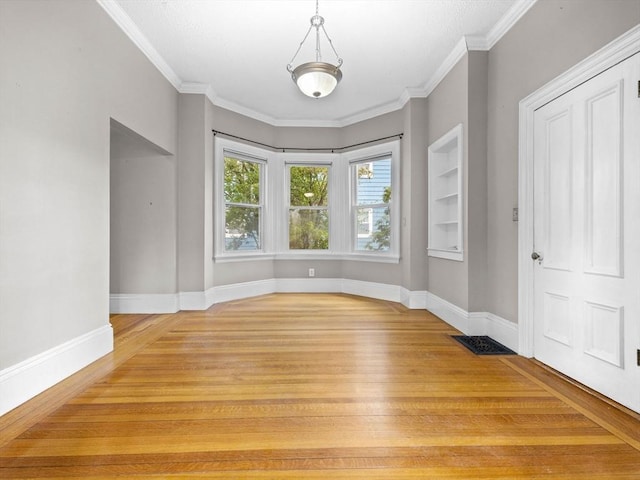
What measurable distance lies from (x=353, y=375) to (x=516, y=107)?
2524 mm

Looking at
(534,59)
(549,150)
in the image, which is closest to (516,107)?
(534,59)

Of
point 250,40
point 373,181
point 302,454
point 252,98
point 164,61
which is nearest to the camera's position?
point 302,454

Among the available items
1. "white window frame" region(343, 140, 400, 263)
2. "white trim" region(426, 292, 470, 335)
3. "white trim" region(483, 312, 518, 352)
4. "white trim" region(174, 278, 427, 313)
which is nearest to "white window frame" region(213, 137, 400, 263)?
"white window frame" region(343, 140, 400, 263)

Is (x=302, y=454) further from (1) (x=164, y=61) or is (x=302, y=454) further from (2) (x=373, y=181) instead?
(2) (x=373, y=181)

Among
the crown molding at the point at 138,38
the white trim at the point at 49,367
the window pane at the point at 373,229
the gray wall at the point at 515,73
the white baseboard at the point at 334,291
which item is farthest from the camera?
the window pane at the point at 373,229

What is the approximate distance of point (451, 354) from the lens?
9.10ft

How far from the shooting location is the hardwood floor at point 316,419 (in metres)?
1.44

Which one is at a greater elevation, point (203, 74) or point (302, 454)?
point (203, 74)

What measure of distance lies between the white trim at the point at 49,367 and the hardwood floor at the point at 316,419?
0.22 feet

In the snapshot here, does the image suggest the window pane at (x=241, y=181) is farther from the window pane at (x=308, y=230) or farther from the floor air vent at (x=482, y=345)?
the floor air vent at (x=482, y=345)

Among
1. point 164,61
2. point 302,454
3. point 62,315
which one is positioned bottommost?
point 302,454

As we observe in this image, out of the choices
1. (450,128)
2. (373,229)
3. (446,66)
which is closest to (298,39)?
(446,66)

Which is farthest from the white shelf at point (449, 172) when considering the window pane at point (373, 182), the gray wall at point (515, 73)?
the window pane at point (373, 182)

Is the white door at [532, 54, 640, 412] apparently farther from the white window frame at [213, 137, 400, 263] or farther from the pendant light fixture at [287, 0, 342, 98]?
the white window frame at [213, 137, 400, 263]
